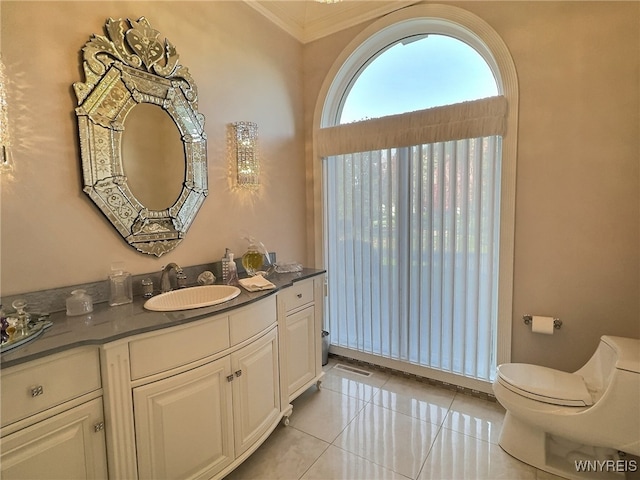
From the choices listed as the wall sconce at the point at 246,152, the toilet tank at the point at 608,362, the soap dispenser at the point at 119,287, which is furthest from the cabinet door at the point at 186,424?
the toilet tank at the point at 608,362

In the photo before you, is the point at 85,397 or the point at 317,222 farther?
the point at 317,222

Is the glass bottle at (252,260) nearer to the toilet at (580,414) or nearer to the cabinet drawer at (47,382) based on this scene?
the cabinet drawer at (47,382)

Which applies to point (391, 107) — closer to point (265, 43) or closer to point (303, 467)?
point (265, 43)

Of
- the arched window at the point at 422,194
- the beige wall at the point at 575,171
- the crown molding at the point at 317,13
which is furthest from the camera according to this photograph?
the crown molding at the point at 317,13

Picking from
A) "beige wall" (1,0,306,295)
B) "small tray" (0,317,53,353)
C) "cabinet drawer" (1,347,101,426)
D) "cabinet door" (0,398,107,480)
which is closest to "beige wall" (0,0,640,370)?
"beige wall" (1,0,306,295)

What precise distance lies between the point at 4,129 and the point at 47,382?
98cm

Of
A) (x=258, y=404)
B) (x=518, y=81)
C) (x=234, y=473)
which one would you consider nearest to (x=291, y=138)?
(x=518, y=81)

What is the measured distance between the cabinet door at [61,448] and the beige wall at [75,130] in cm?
59

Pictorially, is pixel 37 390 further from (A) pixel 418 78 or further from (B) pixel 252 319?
(A) pixel 418 78

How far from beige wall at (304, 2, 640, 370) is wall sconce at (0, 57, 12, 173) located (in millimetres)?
2549

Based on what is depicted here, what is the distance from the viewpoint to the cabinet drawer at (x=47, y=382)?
91 centimetres

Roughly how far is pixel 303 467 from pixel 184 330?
100 centimetres

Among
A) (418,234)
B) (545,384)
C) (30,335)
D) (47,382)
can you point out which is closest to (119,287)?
(30,335)

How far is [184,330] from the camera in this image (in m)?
1.26
